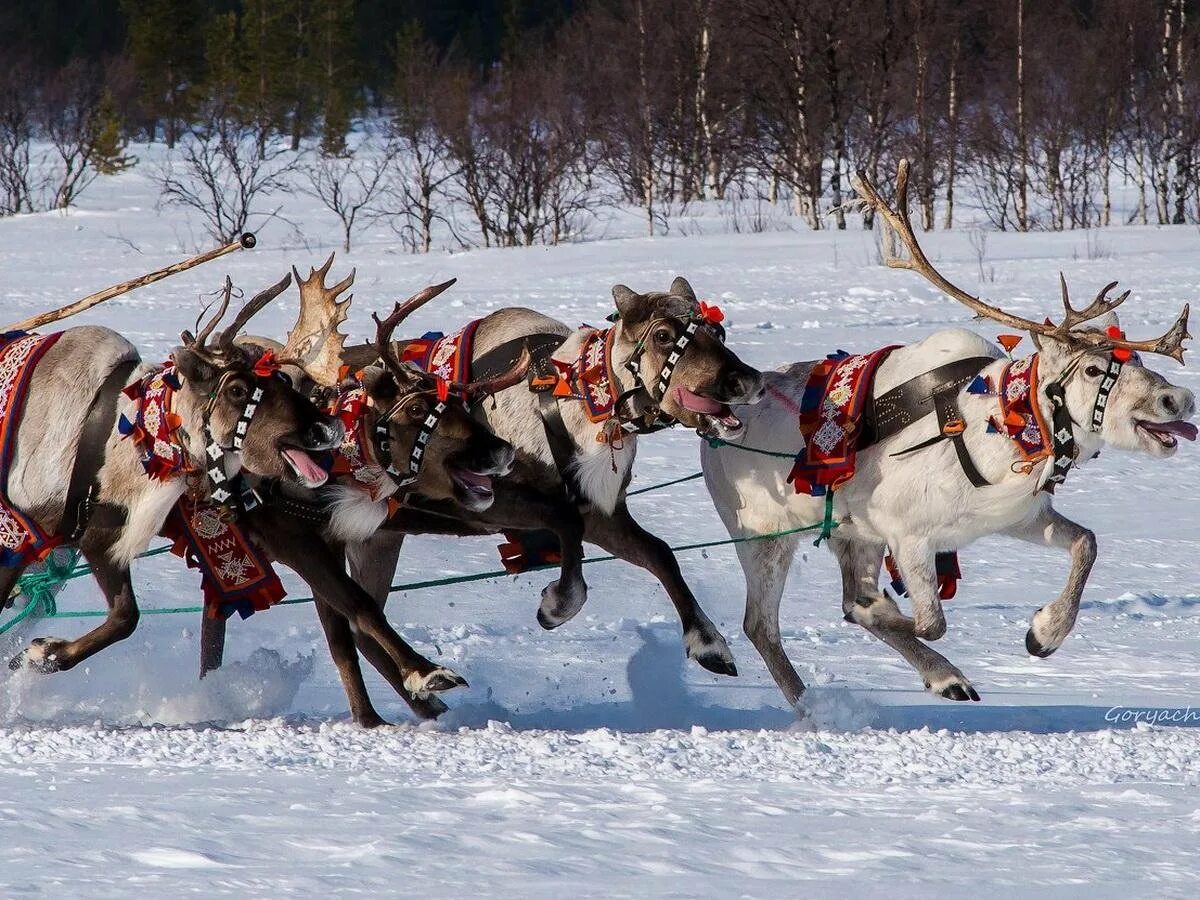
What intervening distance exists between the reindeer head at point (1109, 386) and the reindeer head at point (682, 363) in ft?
3.15

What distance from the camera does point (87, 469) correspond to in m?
5.23

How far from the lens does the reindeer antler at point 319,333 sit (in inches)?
223

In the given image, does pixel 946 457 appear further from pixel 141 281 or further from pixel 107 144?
pixel 107 144

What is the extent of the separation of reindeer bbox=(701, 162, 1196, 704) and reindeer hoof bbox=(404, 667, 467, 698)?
1413 millimetres

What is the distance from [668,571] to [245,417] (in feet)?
5.68

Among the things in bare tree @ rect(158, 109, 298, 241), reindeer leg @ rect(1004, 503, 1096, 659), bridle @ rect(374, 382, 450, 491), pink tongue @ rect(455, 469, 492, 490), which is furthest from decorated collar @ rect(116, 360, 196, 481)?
bare tree @ rect(158, 109, 298, 241)

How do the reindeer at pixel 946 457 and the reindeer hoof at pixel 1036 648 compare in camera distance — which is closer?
the reindeer at pixel 946 457

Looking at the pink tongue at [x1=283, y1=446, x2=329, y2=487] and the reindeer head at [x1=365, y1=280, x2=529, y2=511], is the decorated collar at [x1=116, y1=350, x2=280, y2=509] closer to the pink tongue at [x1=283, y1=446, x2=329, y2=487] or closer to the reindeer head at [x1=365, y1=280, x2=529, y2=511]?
the pink tongue at [x1=283, y1=446, x2=329, y2=487]

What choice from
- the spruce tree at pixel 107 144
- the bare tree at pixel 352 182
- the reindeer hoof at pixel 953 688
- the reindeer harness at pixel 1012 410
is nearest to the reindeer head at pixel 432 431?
the reindeer harness at pixel 1012 410

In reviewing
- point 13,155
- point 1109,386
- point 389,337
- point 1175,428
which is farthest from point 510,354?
point 13,155

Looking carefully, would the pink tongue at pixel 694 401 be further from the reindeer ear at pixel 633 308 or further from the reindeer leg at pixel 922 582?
the reindeer leg at pixel 922 582

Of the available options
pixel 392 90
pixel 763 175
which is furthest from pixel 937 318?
pixel 392 90

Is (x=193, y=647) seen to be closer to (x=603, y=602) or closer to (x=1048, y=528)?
(x=603, y=602)

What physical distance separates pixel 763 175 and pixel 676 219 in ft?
6.00
